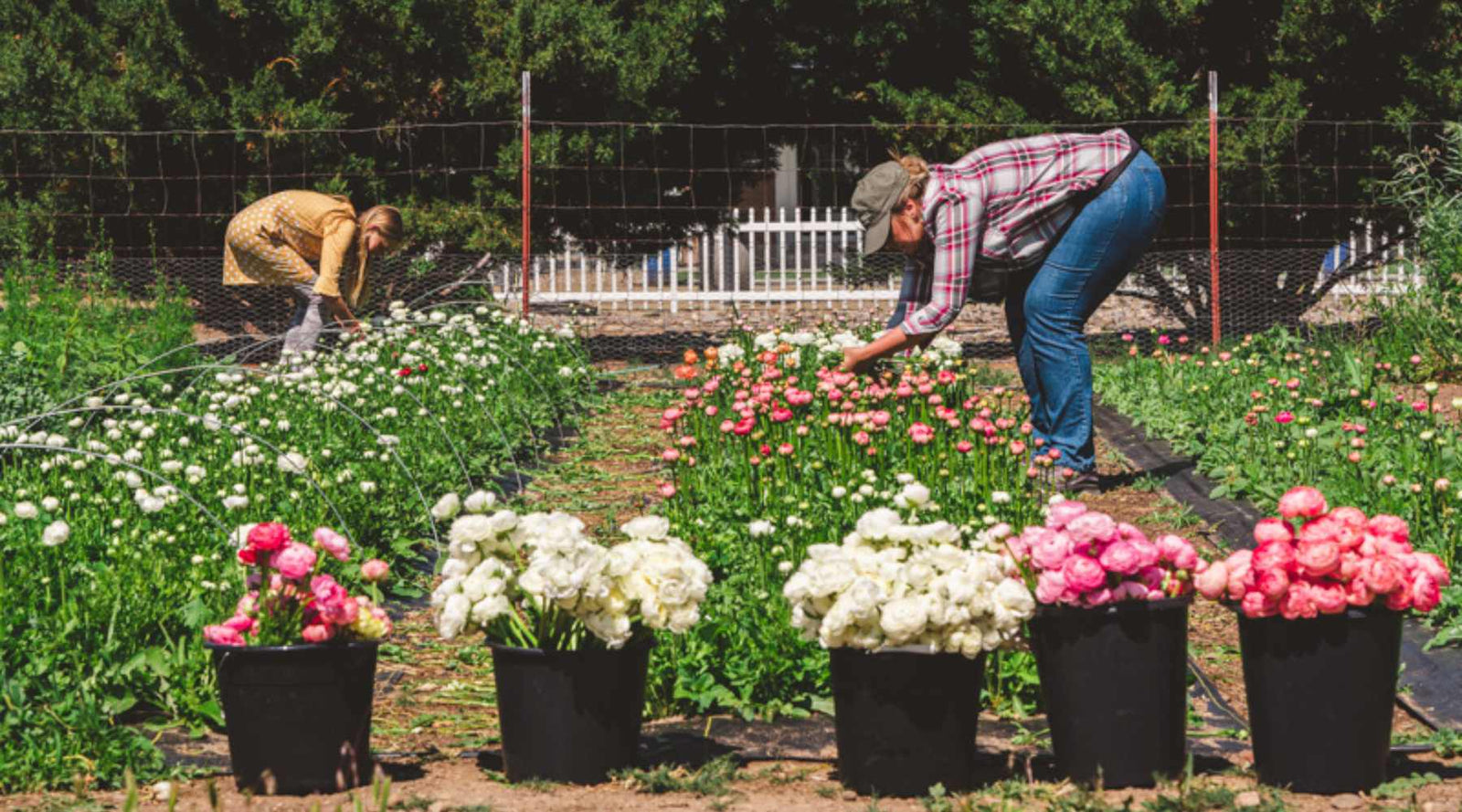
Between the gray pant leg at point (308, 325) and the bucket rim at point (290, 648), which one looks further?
the gray pant leg at point (308, 325)

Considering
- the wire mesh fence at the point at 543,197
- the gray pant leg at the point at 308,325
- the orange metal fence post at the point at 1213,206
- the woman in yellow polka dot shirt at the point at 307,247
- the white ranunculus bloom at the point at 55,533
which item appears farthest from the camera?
the wire mesh fence at the point at 543,197

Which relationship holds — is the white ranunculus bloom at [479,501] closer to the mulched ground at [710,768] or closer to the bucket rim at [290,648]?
the bucket rim at [290,648]

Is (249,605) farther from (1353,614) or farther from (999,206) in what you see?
(999,206)

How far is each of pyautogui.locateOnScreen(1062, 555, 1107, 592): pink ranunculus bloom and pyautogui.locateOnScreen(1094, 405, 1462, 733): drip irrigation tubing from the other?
1.13 meters

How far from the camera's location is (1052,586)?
303 centimetres

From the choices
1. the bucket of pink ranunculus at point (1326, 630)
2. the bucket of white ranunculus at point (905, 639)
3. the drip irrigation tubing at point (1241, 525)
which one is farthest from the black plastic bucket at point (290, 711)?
the drip irrigation tubing at point (1241, 525)

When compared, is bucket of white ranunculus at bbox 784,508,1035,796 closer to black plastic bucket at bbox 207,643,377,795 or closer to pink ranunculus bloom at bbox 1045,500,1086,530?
pink ranunculus bloom at bbox 1045,500,1086,530

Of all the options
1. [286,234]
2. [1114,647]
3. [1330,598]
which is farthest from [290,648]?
[286,234]

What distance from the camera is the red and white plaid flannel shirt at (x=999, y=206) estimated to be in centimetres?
538

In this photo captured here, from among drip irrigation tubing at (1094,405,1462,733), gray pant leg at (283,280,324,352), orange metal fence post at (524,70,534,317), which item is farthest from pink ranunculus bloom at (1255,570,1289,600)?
orange metal fence post at (524,70,534,317)

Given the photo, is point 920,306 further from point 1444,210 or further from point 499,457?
point 1444,210

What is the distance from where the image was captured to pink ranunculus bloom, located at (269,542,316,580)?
3068 millimetres

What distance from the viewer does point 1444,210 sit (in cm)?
912

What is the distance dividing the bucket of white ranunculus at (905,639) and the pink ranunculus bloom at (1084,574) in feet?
0.29
